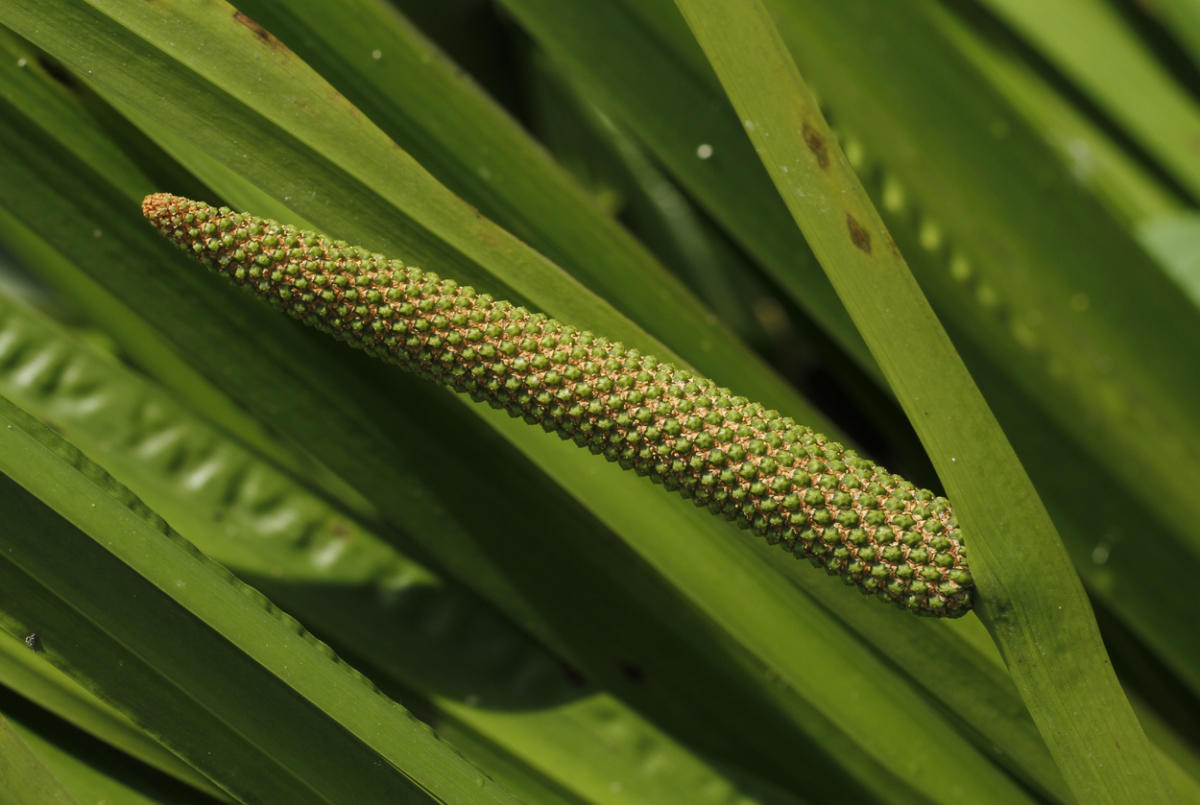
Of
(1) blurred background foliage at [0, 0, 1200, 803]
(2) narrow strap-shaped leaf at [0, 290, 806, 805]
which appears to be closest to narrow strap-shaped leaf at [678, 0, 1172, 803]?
(1) blurred background foliage at [0, 0, 1200, 803]

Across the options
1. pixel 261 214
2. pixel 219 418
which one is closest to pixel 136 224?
pixel 261 214

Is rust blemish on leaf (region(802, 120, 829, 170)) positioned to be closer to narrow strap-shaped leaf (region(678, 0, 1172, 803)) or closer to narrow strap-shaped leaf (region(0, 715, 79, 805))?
narrow strap-shaped leaf (region(678, 0, 1172, 803))

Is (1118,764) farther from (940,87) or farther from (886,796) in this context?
(940,87)

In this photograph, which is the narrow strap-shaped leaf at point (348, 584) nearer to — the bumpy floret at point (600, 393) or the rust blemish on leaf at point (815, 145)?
the bumpy floret at point (600, 393)

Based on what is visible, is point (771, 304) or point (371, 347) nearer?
point (371, 347)

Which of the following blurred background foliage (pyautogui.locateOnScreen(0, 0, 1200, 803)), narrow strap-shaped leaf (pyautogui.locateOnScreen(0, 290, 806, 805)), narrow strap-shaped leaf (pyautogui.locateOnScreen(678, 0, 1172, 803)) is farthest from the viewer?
narrow strap-shaped leaf (pyautogui.locateOnScreen(0, 290, 806, 805))

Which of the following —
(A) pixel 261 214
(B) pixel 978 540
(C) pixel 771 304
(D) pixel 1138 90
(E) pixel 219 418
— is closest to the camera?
(B) pixel 978 540

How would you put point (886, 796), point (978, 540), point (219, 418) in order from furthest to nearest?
1. point (219, 418)
2. point (886, 796)
3. point (978, 540)
